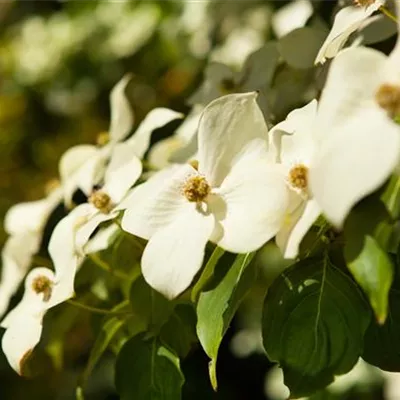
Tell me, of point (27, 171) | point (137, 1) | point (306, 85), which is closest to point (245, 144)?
point (306, 85)

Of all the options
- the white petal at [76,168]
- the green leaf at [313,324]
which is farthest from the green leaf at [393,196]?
Answer: the white petal at [76,168]

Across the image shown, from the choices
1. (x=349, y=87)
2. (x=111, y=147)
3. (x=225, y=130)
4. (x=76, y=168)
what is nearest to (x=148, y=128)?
(x=111, y=147)

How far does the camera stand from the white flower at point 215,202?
0.57m

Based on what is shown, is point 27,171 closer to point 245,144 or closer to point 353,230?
point 245,144

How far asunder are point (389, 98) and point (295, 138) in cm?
12

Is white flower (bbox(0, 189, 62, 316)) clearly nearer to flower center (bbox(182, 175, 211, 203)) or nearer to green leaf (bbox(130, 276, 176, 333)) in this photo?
green leaf (bbox(130, 276, 176, 333))

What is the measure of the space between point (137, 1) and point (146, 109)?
215mm

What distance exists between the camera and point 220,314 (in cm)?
60

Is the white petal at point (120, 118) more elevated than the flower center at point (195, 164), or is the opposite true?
the flower center at point (195, 164)

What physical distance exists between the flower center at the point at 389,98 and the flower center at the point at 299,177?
0.30ft

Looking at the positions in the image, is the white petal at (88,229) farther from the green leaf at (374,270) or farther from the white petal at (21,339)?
the green leaf at (374,270)

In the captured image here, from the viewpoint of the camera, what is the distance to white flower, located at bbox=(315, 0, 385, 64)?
25.2 inches

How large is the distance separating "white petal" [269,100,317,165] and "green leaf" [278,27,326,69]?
0.24 meters

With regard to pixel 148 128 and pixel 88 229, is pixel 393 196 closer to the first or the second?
pixel 88 229
